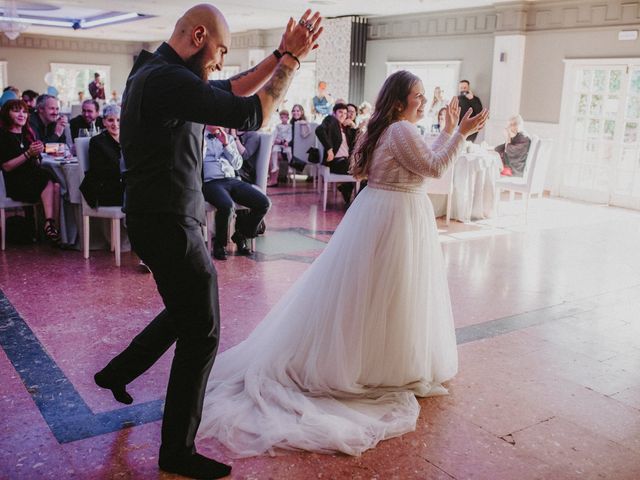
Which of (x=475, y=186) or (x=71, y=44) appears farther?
(x=71, y=44)

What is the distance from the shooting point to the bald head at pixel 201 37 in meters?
1.87

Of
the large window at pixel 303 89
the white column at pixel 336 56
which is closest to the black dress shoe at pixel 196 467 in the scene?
the white column at pixel 336 56

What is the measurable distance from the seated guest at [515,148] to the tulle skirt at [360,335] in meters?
5.33

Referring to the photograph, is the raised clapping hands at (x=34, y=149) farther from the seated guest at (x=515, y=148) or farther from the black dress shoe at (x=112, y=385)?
the seated guest at (x=515, y=148)

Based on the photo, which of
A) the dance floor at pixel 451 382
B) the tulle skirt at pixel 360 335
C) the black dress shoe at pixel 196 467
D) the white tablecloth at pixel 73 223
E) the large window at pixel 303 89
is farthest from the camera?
the large window at pixel 303 89

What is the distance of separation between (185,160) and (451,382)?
1.71 metres

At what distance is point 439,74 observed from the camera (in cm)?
1171

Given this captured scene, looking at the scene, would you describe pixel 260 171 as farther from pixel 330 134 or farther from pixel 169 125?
pixel 169 125

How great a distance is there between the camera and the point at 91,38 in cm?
2064

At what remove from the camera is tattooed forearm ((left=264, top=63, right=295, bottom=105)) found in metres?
1.82

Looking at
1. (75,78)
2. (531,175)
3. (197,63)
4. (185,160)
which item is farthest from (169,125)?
(75,78)

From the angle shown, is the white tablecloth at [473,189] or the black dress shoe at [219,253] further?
the white tablecloth at [473,189]

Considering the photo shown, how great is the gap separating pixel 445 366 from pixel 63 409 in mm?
1645

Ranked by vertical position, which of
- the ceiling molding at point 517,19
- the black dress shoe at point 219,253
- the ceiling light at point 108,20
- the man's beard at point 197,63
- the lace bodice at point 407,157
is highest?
the ceiling light at point 108,20
